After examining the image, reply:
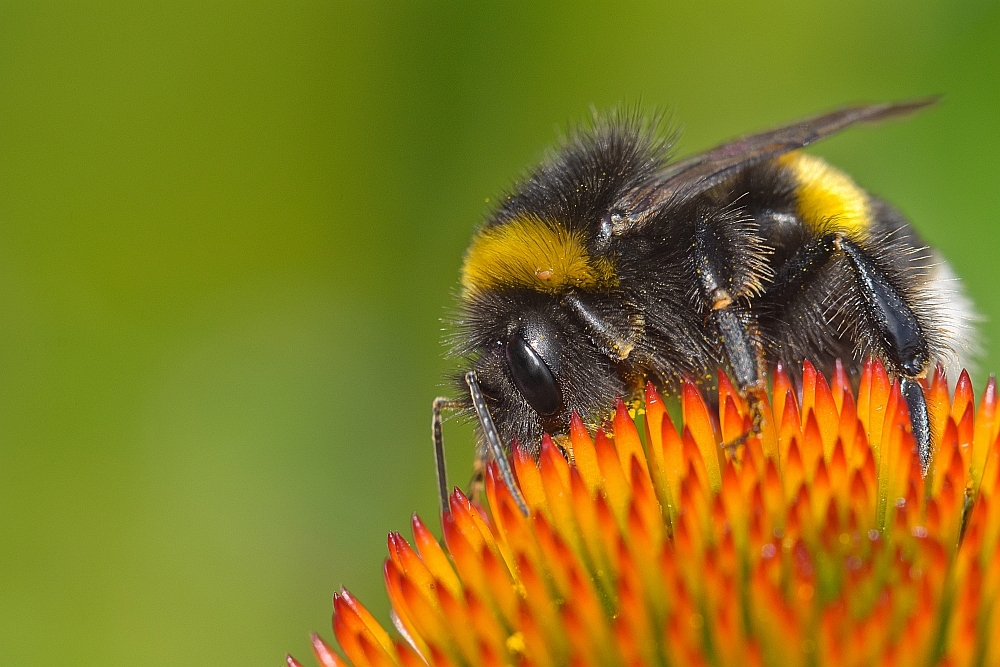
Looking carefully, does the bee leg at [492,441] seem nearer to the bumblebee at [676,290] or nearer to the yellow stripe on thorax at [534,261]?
the bumblebee at [676,290]

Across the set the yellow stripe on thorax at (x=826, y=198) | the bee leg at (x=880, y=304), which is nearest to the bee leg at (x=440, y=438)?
the bee leg at (x=880, y=304)

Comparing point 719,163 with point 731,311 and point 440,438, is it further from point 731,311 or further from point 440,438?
point 440,438

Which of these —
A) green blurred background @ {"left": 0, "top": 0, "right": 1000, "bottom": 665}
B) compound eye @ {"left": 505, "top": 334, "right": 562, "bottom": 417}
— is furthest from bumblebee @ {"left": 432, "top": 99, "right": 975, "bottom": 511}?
green blurred background @ {"left": 0, "top": 0, "right": 1000, "bottom": 665}

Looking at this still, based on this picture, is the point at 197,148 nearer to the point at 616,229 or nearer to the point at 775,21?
the point at 775,21

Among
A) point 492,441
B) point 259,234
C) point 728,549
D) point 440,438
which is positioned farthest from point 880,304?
point 259,234

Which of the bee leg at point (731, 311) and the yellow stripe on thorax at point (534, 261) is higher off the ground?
the yellow stripe on thorax at point (534, 261)

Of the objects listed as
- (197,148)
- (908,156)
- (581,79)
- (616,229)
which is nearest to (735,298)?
(616,229)
